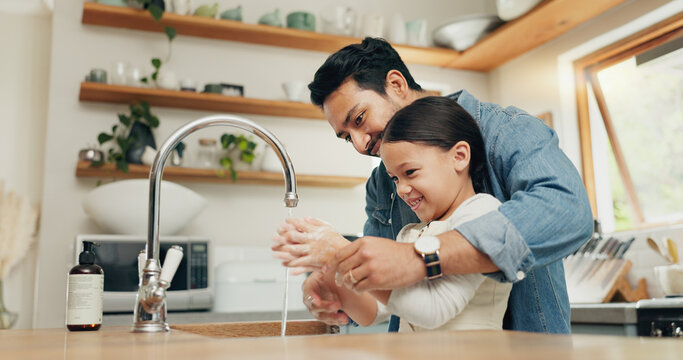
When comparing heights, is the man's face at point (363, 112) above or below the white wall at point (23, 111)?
below

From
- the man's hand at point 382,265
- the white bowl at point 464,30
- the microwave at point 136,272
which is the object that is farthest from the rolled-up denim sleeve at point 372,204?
the white bowl at point 464,30

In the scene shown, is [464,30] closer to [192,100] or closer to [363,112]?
[192,100]

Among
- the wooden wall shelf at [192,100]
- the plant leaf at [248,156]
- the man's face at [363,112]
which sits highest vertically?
the wooden wall shelf at [192,100]

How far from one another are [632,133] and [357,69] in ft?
7.23

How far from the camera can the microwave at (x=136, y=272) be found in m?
2.65

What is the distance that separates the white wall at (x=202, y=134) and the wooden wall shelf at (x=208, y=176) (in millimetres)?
87

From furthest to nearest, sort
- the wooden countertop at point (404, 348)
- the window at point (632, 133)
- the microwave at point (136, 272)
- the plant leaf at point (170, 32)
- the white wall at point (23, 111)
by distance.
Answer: the white wall at point (23, 111), the plant leaf at point (170, 32), the window at point (632, 133), the microwave at point (136, 272), the wooden countertop at point (404, 348)

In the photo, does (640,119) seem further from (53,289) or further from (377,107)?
(53,289)

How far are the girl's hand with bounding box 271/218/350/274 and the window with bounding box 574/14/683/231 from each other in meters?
2.35

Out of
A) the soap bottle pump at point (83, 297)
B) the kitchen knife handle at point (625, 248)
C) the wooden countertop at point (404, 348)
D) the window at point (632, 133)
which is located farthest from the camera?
Answer: the window at point (632, 133)

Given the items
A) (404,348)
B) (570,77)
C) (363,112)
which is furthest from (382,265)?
(570,77)

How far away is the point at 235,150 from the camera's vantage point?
3.41 m

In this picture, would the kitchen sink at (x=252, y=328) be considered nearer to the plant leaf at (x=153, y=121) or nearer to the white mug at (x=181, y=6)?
the plant leaf at (x=153, y=121)

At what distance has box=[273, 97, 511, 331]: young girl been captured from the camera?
3.51 feet
